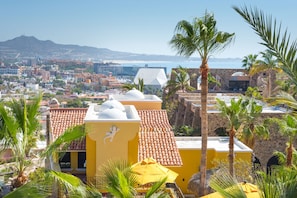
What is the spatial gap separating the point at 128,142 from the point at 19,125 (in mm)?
6679

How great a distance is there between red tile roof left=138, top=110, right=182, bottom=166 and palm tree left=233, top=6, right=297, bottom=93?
418 inches

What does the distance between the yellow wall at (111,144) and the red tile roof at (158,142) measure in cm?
165

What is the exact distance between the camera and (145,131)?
18281 millimetres

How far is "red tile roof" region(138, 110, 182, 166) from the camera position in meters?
16.3

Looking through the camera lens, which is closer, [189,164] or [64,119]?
[189,164]

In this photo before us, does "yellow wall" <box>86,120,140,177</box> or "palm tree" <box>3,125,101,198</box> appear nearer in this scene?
"palm tree" <box>3,125,101,198</box>

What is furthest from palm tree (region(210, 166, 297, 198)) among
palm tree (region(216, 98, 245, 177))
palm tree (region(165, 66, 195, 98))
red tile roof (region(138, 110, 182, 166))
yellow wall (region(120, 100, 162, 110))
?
palm tree (region(165, 66, 195, 98))

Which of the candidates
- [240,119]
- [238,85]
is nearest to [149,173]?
[240,119]

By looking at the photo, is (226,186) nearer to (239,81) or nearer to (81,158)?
(81,158)

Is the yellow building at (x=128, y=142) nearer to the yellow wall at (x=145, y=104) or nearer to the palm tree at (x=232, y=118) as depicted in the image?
the yellow wall at (x=145, y=104)

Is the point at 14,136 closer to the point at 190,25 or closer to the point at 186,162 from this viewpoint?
the point at 190,25

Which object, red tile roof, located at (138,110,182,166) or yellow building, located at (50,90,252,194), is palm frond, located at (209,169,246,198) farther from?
red tile roof, located at (138,110,182,166)

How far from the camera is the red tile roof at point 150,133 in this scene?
16.4m

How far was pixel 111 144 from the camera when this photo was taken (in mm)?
14664
